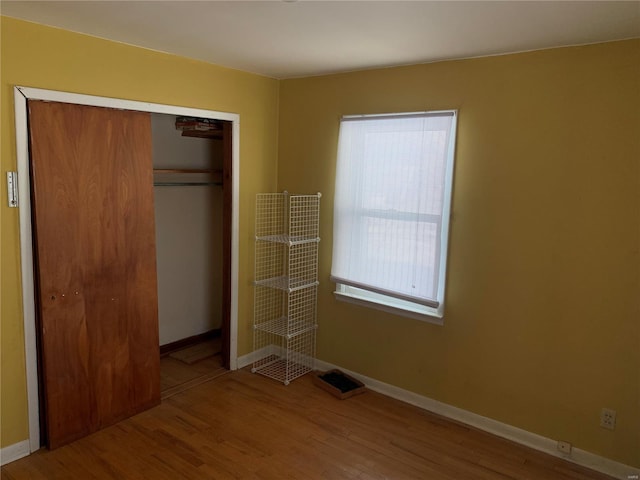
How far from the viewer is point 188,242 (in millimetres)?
4309

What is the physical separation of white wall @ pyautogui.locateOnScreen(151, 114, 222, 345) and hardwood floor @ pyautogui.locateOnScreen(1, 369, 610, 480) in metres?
0.99

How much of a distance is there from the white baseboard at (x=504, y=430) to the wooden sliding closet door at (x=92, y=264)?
1.68m

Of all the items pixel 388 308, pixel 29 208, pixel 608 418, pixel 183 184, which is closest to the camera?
pixel 29 208

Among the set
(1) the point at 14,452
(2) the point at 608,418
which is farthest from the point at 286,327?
(2) the point at 608,418

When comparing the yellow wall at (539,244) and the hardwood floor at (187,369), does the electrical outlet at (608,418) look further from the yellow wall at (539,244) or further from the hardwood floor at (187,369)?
the hardwood floor at (187,369)

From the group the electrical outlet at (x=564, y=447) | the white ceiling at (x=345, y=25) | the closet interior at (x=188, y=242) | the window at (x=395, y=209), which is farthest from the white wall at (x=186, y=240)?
the electrical outlet at (x=564, y=447)

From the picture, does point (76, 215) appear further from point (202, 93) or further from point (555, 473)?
point (555, 473)

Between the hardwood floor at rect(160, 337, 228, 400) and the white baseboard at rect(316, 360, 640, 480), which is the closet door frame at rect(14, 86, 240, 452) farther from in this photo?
the white baseboard at rect(316, 360, 640, 480)

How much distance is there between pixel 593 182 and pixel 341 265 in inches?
70.2

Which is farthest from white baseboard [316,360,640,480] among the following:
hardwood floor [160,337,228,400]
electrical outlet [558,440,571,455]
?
hardwood floor [160,337,228,400]

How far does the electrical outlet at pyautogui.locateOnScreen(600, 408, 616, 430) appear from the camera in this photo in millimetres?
2678

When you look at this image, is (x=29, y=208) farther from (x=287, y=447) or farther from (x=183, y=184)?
(x=287, y=447)

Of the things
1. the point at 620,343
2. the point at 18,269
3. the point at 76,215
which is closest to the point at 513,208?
the point at 620,343

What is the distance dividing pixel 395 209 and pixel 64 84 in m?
2.16
